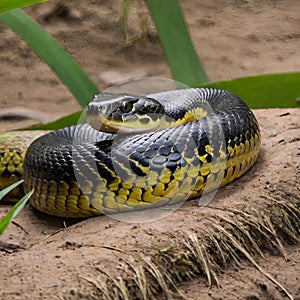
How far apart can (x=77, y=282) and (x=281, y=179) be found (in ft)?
3.43

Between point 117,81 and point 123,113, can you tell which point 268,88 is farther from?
point 117,81

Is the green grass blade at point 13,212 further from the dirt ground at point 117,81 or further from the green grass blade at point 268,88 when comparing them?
the green grass blade at point 268,88

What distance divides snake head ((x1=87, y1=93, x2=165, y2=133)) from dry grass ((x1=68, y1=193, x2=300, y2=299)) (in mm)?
599

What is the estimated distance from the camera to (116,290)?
6.56ft

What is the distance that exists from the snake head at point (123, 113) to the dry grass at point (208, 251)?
1.97 feet

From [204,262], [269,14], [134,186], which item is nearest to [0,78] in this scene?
→ [269,14]

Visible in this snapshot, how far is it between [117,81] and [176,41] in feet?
9.24

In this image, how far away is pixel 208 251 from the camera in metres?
2.26

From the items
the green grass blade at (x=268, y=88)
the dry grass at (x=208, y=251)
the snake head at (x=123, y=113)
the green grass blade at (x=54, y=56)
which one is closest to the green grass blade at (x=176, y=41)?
the green grass blade at (x=268, y=88)

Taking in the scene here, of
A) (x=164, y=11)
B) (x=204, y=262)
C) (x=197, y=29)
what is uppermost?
(x=164, y=11)

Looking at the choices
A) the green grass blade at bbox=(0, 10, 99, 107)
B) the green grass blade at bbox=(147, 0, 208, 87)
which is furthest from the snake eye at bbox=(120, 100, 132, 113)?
the green grass blade at bbox=(147, 0, 208, 87)

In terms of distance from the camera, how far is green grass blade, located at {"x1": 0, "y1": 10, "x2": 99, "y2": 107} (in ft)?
9.97

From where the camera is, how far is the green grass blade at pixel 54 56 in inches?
120

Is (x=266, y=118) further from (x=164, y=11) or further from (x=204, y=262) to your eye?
(x=204, y=262)
